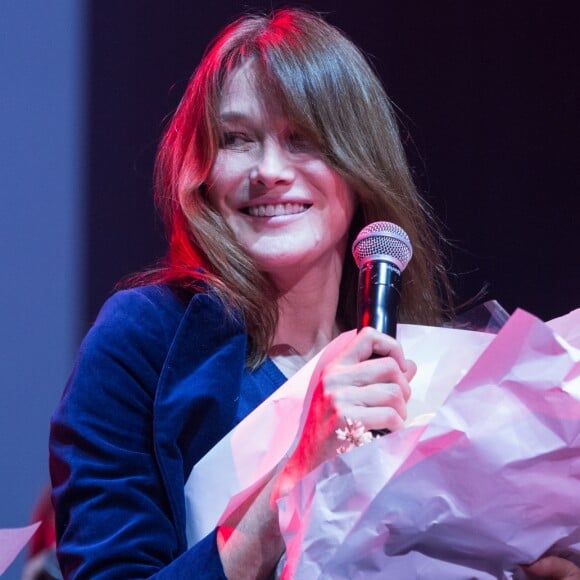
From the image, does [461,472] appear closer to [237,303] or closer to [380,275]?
[380,275]

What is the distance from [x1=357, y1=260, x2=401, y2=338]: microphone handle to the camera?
1024 millimetres

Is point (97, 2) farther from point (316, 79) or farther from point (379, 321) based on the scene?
point (379, 321)

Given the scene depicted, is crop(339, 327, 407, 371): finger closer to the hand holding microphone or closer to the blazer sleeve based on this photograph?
the hand holding microphone

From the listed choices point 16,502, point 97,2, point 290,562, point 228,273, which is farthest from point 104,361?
point 97,2

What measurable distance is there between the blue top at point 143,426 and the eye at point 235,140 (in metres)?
0.23

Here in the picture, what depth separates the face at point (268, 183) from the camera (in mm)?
1467

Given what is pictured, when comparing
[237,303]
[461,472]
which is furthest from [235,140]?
[461,472]

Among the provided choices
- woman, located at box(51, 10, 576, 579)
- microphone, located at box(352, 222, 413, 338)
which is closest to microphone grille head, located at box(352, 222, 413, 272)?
microphone, located at box(352, 222, 413, 338)

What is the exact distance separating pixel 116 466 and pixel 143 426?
69mm

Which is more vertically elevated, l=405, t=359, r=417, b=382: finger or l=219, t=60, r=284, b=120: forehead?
l=219, t=60, r=284, b=120: forehead

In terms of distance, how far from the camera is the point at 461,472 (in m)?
0.88

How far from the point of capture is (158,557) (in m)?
1.20

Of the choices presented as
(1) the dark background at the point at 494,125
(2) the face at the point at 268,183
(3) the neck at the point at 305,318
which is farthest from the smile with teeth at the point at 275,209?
(1) the dark background at the point at 494,125

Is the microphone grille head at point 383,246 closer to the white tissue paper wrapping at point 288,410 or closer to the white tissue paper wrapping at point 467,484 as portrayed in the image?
the white tissue paper wrapping at point 288,410
